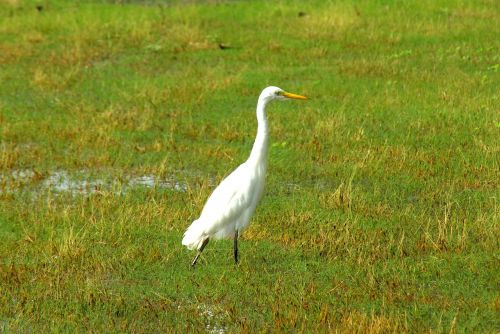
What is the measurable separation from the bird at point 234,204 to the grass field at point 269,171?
303 millimetres

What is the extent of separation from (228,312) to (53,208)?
3.51 meters

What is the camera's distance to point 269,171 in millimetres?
11562

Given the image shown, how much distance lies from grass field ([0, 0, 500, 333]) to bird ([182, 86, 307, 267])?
1.00 feet

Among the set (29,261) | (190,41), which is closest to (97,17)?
(190,41)

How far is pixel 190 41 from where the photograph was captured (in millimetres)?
20078

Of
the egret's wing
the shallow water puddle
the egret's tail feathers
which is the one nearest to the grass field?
the shallow water puddle

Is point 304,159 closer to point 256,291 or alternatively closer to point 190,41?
point 256,291

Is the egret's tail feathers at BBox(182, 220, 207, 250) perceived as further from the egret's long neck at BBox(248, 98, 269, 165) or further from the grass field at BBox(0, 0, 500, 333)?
the egret's long neck at BBox(248, 98, 269, 165)

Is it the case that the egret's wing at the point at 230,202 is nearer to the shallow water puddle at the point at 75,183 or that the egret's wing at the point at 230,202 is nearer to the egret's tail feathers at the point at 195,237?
the egret's tail feathers at the point at 195,237

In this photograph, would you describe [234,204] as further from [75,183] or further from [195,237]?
[75,183]

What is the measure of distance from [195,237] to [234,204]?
461 millimetres

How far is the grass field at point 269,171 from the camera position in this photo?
7379 mm

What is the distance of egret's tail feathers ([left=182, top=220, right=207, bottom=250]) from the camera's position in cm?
810

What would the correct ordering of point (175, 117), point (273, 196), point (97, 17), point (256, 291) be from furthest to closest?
1. point (97, 17)
2. point (175, 117)
3. point (273, 196)
4. point (256, 291)
